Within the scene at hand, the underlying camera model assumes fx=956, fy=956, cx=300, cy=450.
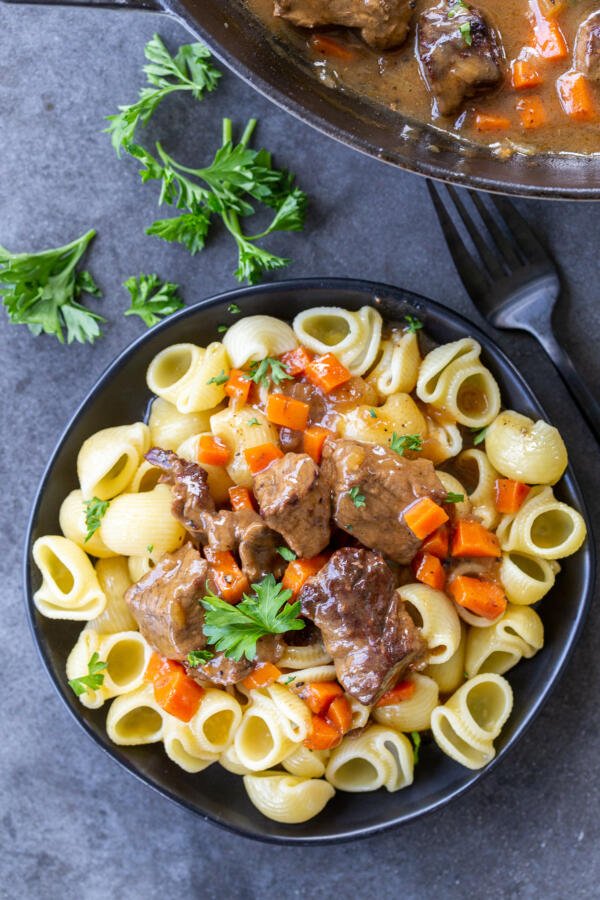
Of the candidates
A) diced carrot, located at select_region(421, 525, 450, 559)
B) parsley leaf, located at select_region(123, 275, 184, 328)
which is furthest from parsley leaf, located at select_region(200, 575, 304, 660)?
parsley leaf, located at select_region(123, 275, 184, 328)

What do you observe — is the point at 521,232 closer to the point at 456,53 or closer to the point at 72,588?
the point at 456,53

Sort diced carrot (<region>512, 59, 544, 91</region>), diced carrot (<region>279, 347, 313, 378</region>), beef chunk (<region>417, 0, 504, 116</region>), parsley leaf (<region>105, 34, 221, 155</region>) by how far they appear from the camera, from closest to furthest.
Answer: beef chunk (<region>417, 0, 504, 116</region>) < diced carrot (<region>512, 59, 544, 91</region>) < diced carrot (<region>279, 347, 313, 378</region>) < parsley leaf (<region>105, 34, 221, 155</region>)

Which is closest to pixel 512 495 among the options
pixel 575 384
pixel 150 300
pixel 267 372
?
pixel 575 384

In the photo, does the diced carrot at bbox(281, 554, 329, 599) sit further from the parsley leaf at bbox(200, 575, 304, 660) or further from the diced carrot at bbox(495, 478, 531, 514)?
the diced carrot at bbox(495, 478, 531, 514)

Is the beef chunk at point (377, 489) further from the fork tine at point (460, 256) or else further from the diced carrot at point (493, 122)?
the diced carrot at point (493, 122)

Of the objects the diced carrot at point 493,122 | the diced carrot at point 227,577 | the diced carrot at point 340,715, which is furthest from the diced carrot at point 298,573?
the diced carrot at point 493,122

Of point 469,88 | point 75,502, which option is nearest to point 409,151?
point 469,88
